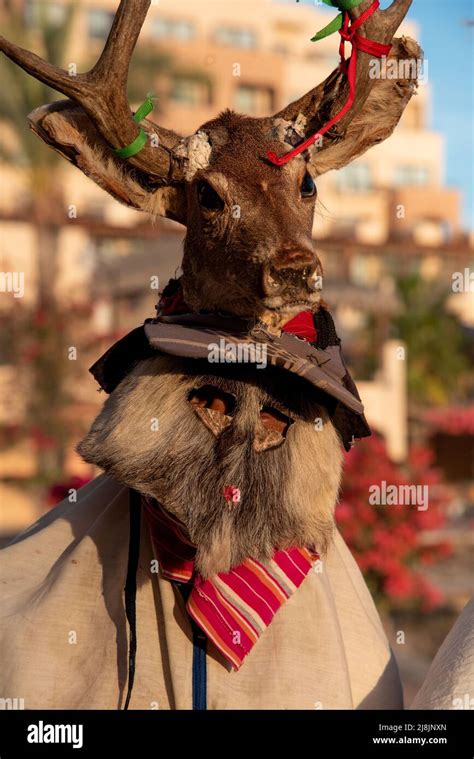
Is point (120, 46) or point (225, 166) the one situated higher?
point (120, 46)

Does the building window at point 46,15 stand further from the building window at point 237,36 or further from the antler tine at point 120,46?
the building window at point 237,36

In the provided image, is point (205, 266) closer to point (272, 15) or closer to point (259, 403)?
point (259, 403)

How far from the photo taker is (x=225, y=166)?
3283mm

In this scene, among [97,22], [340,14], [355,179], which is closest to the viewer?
[340,14]

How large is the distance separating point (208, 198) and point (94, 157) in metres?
0.40

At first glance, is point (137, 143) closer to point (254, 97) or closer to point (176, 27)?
point (254, 97)

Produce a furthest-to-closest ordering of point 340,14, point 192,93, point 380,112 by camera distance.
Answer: point 192,93 < point 380,112 < point 340,14

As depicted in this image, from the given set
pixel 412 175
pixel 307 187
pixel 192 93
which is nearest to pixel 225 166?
pixel 307 187

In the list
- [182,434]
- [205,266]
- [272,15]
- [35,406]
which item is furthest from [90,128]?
[272,15]

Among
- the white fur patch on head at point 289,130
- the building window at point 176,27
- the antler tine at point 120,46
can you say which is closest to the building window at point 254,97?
the building window at point 176,27

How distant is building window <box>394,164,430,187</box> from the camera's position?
42625 mm
